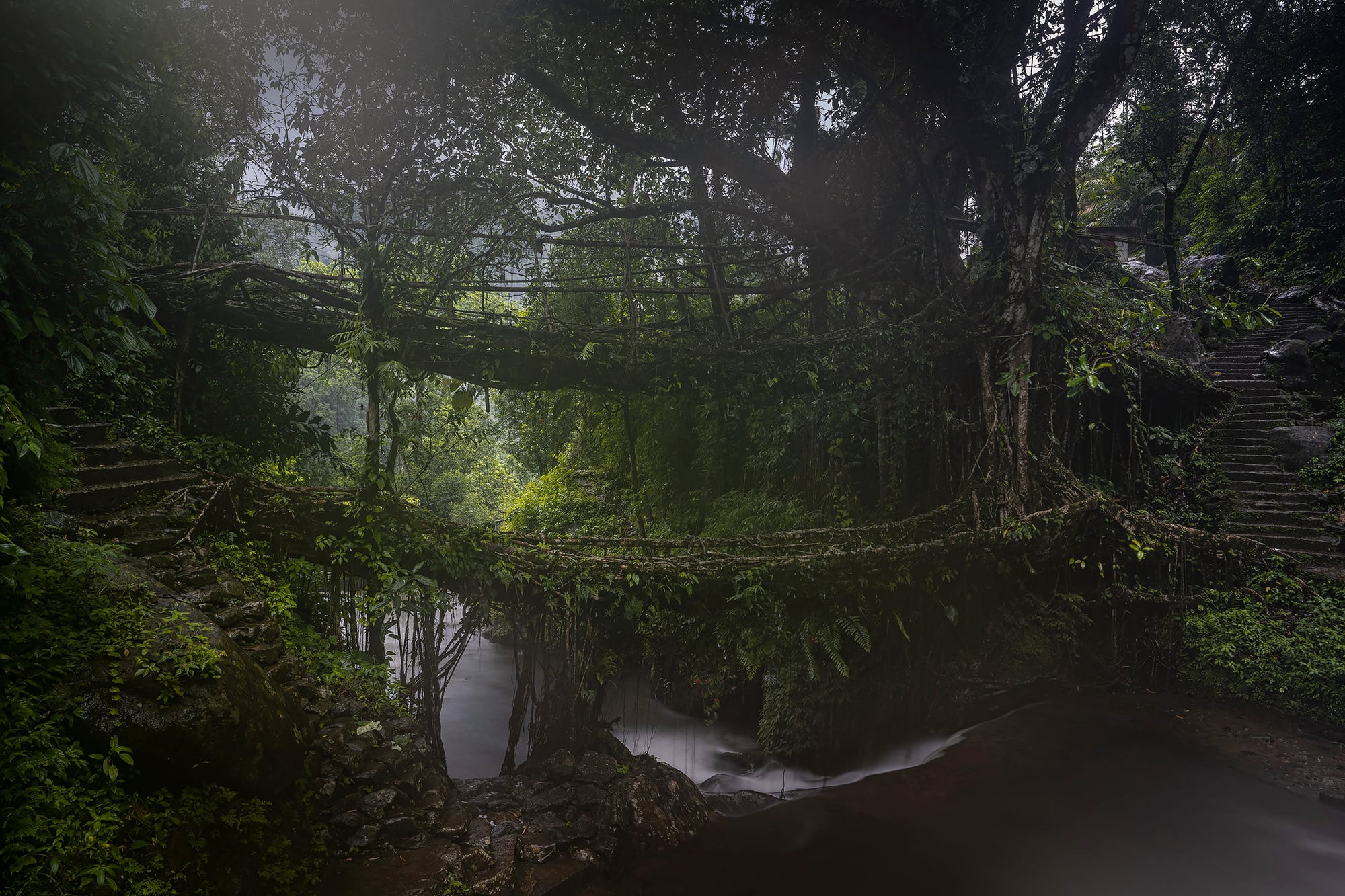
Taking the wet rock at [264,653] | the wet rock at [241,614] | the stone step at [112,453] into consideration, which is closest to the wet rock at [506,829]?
the wet rock at [264,653]

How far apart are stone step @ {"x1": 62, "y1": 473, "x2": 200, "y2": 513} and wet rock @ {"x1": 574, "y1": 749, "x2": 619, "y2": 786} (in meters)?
3.53

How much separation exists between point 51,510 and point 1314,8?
1786 centimetres

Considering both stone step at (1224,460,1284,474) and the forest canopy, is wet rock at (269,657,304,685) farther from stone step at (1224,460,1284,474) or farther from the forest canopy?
stone step at (1224,460,1284,474)

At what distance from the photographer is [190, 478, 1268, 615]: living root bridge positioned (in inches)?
171

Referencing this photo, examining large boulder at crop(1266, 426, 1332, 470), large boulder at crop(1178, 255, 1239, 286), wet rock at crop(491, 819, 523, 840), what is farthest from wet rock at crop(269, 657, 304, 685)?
large boulder at crop(1178, 255, 1239, 286)

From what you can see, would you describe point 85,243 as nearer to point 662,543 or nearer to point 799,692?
point 662,543

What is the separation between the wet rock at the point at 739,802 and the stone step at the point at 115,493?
491 cm

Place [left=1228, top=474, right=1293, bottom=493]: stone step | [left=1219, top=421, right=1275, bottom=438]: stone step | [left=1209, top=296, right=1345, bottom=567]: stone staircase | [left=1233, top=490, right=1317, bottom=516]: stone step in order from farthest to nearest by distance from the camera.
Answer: [left=1219, top=421, right=1275, bottom=438]: stone step < [left=1228, top=474, right=1293, bottom=493]: stone step < [left=1233, top=490, right=1317, bottom=516]: stone step < [left=1209, top=296, right=1345, bottom=567]: stone staircase

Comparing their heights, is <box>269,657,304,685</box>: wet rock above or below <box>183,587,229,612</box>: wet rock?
below

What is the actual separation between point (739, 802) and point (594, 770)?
64.7 inches

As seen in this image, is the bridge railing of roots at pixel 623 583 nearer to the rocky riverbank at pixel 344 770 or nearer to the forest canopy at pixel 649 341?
the forest canopy at pixel 649 341

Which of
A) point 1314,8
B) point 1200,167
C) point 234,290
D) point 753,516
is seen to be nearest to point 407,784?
point 234,290

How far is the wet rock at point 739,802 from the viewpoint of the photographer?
545 centimetres

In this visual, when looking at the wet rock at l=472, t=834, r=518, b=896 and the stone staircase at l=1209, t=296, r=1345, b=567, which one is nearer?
the wet rock at l=472, t=834, r=518, b=896
